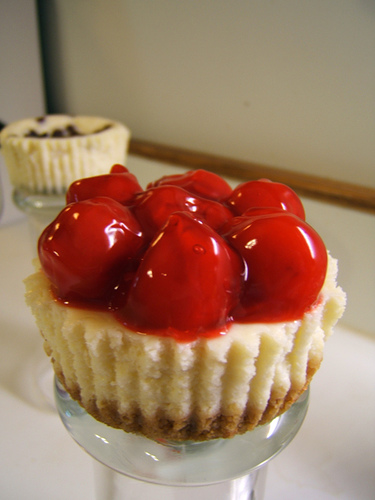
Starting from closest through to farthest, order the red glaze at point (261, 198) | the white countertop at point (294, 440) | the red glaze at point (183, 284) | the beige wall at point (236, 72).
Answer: the red glaze at point (183, 284) < the red glaze at point (261, 198) < the white countertop at point (294, 440) < the beige wall at point (236, 72)

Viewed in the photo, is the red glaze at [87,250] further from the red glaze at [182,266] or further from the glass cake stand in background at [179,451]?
the glass cake stand in background at [179,451]

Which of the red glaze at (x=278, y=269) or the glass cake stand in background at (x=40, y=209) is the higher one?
the red glaze at (x=278, y=269)

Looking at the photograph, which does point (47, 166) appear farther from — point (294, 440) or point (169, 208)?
point (294, 440)

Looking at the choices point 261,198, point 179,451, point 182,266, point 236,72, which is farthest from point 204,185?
point 236,72

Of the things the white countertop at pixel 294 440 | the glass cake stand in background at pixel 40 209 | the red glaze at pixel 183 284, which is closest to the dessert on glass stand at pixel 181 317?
the red glaze at pixel 183 284

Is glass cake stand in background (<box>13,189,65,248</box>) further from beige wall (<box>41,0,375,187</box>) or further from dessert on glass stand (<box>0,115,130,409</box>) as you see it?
beige wall (<box>41,0,375,187</box>)

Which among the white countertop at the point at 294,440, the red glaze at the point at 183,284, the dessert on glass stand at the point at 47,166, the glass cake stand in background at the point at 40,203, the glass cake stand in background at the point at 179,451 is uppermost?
the red glaze at the point at 183,284
